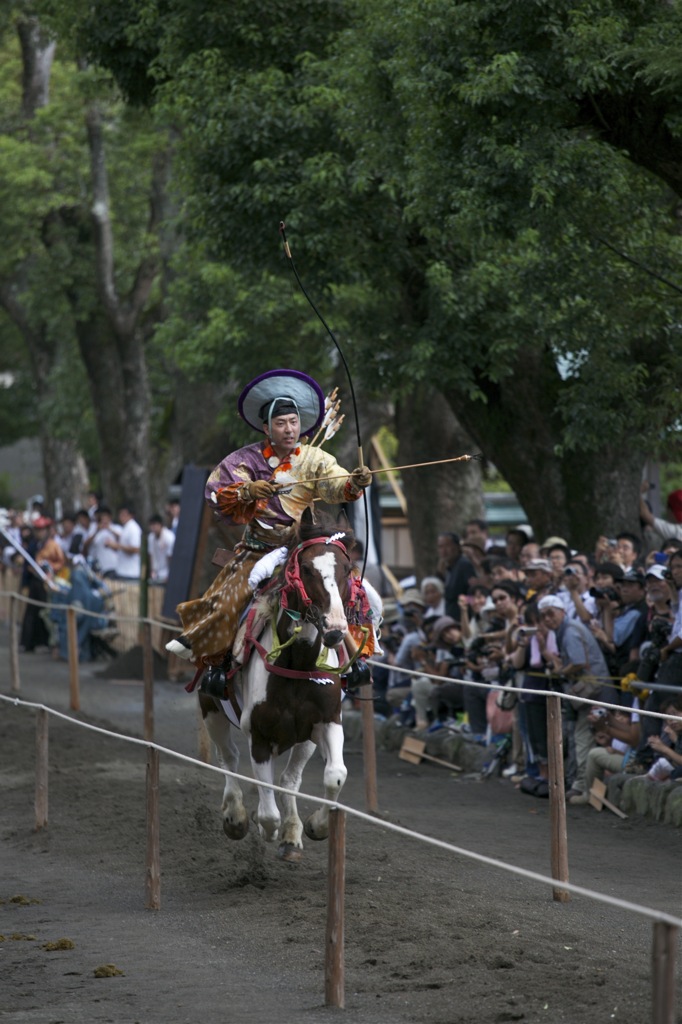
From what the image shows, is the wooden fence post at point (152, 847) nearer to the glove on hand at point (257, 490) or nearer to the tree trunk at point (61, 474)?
the glove on hand at point (257, 490)

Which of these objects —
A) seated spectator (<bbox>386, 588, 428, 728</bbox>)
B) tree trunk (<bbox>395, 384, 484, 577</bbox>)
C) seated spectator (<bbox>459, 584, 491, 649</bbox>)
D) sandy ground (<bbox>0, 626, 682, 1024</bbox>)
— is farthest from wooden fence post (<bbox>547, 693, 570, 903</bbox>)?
tree trunk (<bbox>395, 384, 484, 577</bbox>)

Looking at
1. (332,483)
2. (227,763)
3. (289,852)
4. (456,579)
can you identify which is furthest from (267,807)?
(456,579)

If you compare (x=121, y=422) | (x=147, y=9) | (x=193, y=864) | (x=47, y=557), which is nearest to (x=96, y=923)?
(x=193, y=864)

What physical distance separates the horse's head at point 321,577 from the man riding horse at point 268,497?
41 centimetres

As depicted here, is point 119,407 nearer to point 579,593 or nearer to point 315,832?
point 579,593

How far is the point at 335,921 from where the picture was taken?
6.68m

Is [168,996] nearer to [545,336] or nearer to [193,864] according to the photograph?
[193,864]

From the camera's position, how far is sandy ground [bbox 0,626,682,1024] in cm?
667

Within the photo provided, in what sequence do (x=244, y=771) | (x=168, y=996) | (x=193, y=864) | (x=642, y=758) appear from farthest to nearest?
(x=244, y=771) → (x=642, y=758) → (x=193, y=864) → (x=168, y=996)

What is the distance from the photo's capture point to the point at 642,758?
11.1 m

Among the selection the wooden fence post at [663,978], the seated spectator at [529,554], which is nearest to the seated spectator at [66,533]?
the seated spectator at [529,554]

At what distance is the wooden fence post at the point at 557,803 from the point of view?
28.2ft

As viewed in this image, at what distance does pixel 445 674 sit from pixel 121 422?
687 inches

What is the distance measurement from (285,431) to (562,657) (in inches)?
140
